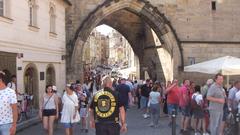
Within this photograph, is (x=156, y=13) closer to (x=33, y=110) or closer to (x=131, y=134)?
(x=33, y=110)

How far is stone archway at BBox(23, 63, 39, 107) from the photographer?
1853cm

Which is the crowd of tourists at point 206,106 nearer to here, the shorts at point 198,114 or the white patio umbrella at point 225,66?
the shorts at point 198,114

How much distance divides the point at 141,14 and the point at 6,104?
20482 mm

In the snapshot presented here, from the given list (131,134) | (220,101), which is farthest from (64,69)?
(220,101)

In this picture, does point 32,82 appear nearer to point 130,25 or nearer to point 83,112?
point 83,112

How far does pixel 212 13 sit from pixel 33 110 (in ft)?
43.6

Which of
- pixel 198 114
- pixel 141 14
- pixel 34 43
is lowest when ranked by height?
pixel 198 114

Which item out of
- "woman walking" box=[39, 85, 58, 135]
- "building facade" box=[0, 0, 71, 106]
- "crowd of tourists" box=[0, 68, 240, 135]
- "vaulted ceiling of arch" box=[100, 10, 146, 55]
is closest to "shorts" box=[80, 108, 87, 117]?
"crowd of tourists" box=[0, 68, 240, 135]

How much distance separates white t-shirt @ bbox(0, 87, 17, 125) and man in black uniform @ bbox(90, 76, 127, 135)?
1279mm

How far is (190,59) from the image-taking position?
88.8ft

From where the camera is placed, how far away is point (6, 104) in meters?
7.03

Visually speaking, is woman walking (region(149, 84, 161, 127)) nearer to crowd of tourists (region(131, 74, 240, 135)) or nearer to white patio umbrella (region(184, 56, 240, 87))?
crowd of tourists (region(131, 74, 240, 135))

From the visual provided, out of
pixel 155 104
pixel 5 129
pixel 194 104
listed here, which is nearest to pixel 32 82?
pixel 155 104

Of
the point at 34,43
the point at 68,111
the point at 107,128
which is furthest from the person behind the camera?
the point at 34,43
